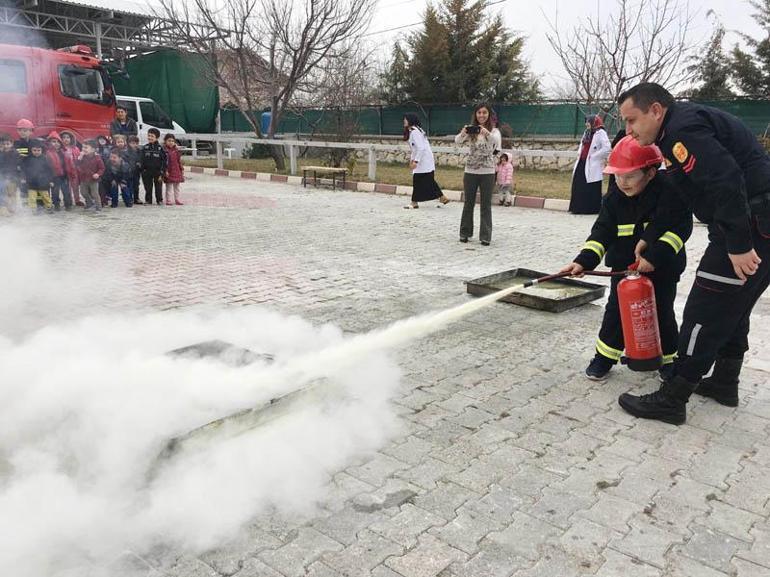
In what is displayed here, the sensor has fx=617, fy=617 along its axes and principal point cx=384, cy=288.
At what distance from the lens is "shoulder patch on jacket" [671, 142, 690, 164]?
117 inches

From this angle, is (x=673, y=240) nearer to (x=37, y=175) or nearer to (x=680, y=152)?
(x=680, y=152)

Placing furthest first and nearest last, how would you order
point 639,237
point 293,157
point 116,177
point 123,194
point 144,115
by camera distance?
point 144,115
point 293,157
point 123,194
point 116,177
point 639,237

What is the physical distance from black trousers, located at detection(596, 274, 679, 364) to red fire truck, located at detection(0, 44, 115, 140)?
666 centimetres

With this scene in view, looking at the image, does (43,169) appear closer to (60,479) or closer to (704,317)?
(60,479)

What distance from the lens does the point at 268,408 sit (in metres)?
3.08

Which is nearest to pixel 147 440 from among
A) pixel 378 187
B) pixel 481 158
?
pixel 481 158

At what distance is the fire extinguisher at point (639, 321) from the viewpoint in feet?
11.8

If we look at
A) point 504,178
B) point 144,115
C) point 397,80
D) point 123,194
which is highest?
point 397,80

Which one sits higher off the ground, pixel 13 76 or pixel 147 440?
pixel 13 76

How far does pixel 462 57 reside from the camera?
25.9 metres

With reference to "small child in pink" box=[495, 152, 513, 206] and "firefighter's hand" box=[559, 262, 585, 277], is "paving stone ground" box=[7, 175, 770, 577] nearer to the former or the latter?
"firefighter's hand" box=[559, 262, 585, 277]

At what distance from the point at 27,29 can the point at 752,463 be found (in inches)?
242

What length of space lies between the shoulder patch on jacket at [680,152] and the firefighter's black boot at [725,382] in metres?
1.30

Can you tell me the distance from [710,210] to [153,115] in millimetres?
19407
